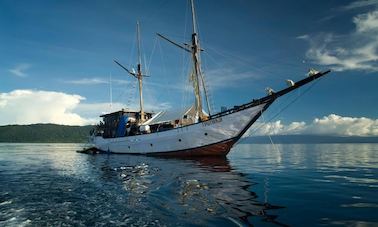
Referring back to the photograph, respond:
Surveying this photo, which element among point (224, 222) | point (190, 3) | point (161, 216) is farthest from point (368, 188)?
point (190, 3)

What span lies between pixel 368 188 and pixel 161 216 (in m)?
11.4

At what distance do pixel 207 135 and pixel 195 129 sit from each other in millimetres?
1861

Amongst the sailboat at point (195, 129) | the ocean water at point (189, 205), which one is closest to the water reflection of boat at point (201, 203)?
the ocean water at point (189, 205)

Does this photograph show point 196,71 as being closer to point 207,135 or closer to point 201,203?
point 207,135

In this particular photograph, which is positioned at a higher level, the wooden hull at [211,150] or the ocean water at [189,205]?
the wooden hull at [211,150]

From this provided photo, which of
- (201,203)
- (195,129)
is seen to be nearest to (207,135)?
(195,129)

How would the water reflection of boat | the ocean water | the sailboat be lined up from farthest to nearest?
the sailboat < the water reflection of boat < the ocean water

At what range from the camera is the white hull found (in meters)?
38.5

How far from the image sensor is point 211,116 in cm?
3969

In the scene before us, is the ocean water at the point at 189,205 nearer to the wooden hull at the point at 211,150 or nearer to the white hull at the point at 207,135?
the white hull at the point at 207,135

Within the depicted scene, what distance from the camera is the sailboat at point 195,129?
37.8 meters

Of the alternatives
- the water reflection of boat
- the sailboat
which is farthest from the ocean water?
the sailboat

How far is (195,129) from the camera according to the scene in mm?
40656

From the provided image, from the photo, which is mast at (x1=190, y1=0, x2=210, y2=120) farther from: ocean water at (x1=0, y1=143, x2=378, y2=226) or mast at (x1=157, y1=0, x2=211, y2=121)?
ocean water at (x1=0, y1=143, x2=378, y2=226)
